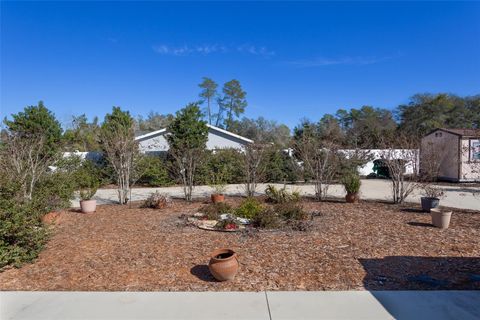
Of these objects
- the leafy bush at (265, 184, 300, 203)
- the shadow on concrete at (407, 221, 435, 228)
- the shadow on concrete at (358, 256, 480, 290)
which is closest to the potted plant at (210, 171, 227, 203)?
the leafy bush at (265, 184, 300, 203)

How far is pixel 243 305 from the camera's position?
11.3 feet

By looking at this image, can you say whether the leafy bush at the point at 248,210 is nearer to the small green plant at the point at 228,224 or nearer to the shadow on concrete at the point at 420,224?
the small green plant at the point at 228,224

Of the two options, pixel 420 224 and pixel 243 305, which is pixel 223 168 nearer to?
pixel 420 224

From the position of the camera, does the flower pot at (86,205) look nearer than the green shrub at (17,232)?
No

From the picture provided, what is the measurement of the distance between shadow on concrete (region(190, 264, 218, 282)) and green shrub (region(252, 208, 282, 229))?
2.28 meters

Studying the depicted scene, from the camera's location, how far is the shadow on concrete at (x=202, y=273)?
4.20 metres

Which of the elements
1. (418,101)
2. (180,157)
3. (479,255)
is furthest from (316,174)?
(418,101)

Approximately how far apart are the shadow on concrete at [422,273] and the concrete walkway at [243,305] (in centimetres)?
25

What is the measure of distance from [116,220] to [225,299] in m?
5.24

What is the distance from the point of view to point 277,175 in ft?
57.6

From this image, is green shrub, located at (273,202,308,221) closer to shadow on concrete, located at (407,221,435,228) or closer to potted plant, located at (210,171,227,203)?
shadow on concrete, located at (407,221,435,228)

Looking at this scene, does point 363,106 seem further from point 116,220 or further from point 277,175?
point 116,220

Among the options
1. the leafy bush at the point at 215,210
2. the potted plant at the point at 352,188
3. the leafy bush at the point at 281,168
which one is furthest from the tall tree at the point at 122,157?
the leafy bush at the point at 281,168

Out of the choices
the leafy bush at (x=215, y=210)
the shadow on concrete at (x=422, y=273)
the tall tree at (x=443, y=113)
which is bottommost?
the shadow on concrete at (x=422, y=273)
